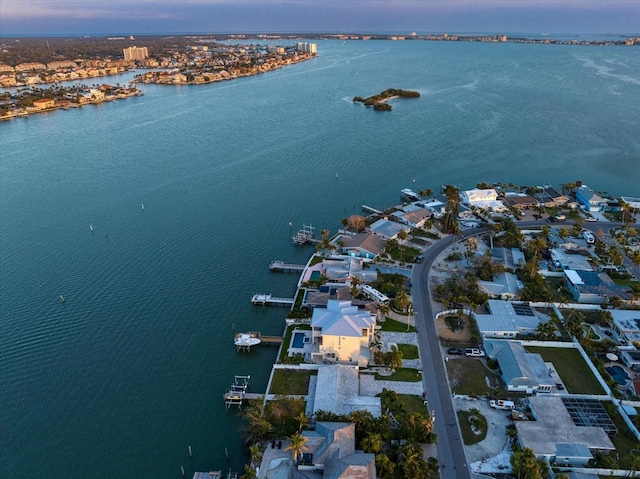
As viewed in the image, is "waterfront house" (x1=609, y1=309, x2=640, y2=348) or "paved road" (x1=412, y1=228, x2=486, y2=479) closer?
"paved road" (x1=412, y1=228, x2=486, y2=479)

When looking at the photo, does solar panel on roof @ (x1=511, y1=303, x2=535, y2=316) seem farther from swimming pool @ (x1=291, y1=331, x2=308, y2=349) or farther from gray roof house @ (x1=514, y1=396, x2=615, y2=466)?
swimming pool @ (x1=291, y1=331, x2=308, y2=349)

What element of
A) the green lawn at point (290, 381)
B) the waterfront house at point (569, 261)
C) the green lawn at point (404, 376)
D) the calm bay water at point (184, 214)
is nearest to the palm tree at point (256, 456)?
the calm bay water at point (184, 214)

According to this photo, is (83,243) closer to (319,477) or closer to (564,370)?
(319,477)

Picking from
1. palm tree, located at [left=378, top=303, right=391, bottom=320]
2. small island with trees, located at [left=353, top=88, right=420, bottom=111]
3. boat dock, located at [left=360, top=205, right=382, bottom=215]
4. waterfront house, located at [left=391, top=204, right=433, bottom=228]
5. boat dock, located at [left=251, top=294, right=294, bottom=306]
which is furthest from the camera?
small island with trees, located at [left=353, top=88, right=420, bottom=111]

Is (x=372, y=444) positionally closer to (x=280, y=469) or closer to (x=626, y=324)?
(x=280, y=469)

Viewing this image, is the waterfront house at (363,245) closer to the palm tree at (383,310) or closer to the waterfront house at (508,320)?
the palm tree at (383,310)

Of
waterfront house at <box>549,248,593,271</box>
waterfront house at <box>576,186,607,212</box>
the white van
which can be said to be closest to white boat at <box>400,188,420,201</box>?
waterfront house at <box>549,248,593,271</box>

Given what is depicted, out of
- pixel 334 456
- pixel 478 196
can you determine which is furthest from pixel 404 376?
pixel 478 196
